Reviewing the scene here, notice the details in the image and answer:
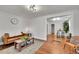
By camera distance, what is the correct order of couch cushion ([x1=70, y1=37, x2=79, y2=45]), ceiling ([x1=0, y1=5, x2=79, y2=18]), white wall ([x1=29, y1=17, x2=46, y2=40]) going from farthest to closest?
white wall ([x1=29, y1=17, x2=46, y2=40]), couch cushion ([x1=70, y1=37, x2=79, y2=45]), ceiling ([x1=0, y1=5, x2=79, y2=18])

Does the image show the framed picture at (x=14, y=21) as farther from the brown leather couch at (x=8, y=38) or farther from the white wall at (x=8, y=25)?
the brown leather couch at (x=8, y=38)

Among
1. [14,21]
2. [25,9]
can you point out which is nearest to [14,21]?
[14,21]

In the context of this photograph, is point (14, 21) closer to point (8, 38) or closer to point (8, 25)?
point (8, 25)

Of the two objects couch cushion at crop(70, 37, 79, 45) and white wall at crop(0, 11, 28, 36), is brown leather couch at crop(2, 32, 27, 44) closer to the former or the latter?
white wall at crop(0, 11, 28, 36)

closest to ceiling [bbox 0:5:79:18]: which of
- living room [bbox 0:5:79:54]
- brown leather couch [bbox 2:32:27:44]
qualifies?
living room [bbox 0:5:79:54]

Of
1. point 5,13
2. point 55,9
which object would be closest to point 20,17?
point 5,13

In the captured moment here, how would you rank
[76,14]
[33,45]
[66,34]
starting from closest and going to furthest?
[76,14], [66,34], [33,45]

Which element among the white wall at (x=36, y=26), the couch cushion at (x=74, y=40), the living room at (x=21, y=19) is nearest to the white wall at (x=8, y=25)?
the living room at (x=21, y=19)

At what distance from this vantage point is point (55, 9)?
1.09 metres

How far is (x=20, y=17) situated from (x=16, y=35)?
30 centimetres
